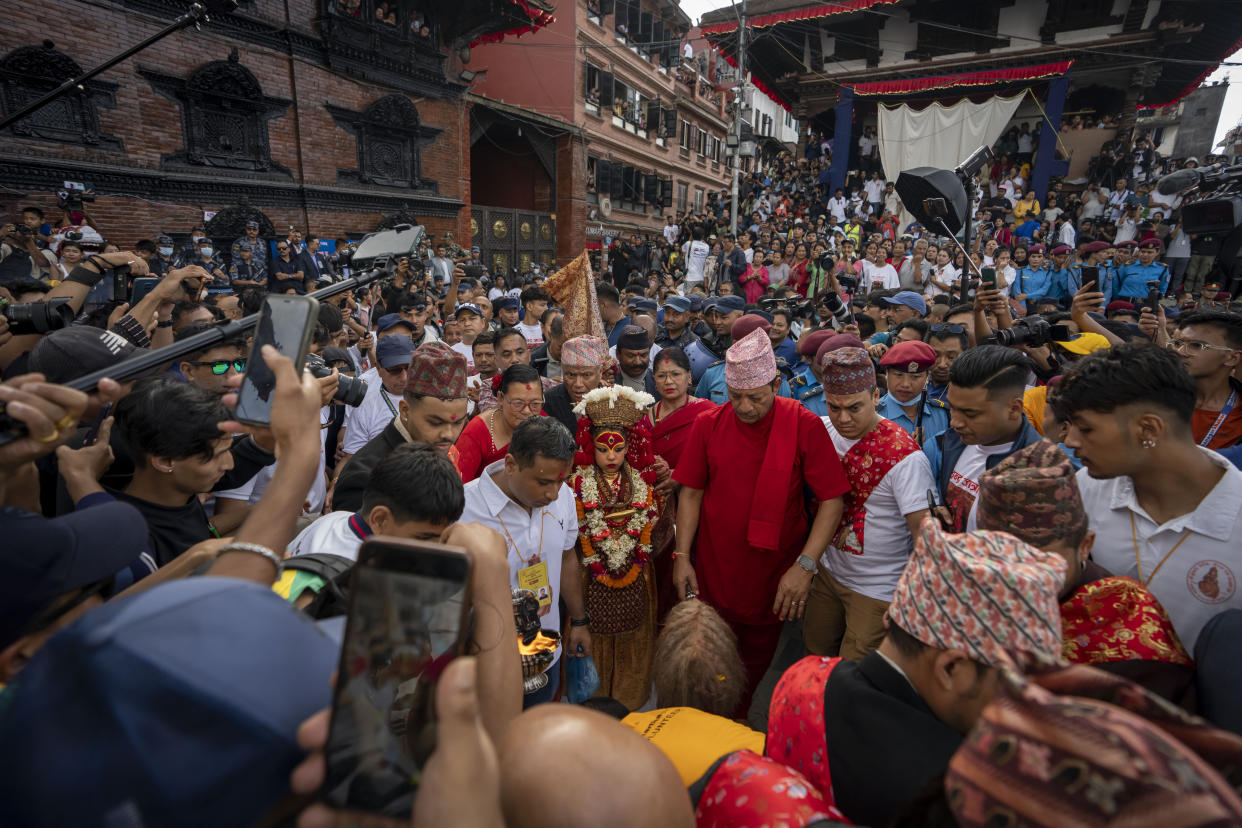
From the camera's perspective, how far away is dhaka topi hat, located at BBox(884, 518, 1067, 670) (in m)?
1.12

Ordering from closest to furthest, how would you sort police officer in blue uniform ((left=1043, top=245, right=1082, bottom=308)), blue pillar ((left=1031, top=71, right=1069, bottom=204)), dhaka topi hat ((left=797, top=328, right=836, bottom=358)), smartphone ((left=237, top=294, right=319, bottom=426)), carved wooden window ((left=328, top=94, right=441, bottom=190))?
1. smartphone ((left=237, top=294, right=319, bottom=426))
2. dhaka topi hat ((left=797, top=328, right=836, bottom=358))
3. police officer in blue uniform ((left=1043, top=245, right=1082, bottom=308))
4. carved wooden window ((left=328, top=94, right=441, bottom=190))
5. blue pillar ((left=1031, top=71, right=1069, bottom=204))

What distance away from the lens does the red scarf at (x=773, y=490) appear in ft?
9.62

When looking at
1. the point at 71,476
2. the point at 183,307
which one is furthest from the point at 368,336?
the point at 71,476

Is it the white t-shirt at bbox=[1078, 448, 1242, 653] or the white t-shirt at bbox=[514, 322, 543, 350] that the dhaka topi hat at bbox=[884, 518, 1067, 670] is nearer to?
the white t-shirt at bbox=[1078, 448, 1242, 653]

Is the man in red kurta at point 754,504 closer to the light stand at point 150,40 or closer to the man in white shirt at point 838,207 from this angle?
the light stand at point 150,40

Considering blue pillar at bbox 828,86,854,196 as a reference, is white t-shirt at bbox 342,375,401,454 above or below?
below

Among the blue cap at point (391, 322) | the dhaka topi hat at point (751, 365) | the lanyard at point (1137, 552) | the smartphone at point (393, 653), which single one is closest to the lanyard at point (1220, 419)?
the lanyard at point (1137, 552)

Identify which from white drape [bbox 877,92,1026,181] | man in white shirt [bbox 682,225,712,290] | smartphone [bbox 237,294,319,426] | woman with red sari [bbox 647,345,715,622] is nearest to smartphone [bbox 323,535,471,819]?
smartphone [bbox 237,294,319,426]

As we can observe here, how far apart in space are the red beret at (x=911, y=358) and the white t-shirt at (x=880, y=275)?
5.76m

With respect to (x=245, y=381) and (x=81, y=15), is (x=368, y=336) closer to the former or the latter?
(x=245, y=381)

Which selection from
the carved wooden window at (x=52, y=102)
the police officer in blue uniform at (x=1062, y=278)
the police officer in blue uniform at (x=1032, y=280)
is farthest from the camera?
the police officer in blue uniform at (x=1032, y=280)

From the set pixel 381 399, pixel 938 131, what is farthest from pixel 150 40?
pixel 938 131

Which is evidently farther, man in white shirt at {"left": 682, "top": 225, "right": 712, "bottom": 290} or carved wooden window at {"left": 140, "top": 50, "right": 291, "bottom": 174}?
man in white shirt at {"left": 682, "top": 225, "right": 712, "bottom": 290}

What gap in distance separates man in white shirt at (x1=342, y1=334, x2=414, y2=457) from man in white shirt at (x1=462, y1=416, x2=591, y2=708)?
1.67 m
